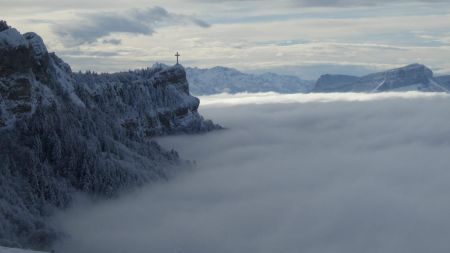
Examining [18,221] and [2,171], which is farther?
[2,171]

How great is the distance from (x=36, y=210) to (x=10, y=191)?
10.3m

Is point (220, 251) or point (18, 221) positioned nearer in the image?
point (18, 221)

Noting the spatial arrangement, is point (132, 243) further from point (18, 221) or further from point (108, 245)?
point (18, 221)

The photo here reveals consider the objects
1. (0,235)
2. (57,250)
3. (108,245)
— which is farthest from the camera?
(108,245)

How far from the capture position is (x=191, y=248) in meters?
194

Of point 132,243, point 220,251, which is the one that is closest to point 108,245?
point 132,243

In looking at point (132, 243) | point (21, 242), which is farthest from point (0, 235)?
point (132, 243)

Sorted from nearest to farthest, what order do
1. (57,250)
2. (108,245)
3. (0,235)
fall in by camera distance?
(0,235), (57,250), (108,245)

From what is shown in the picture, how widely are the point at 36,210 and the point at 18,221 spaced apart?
1777 cm

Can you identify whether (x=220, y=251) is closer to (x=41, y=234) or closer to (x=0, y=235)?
(x=41, y=234)

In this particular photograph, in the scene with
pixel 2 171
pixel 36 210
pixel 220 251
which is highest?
pixel 2 171

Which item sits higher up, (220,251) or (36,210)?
(36,210)

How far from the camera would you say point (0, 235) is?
165750 millimetres

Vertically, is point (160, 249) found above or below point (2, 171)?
below
